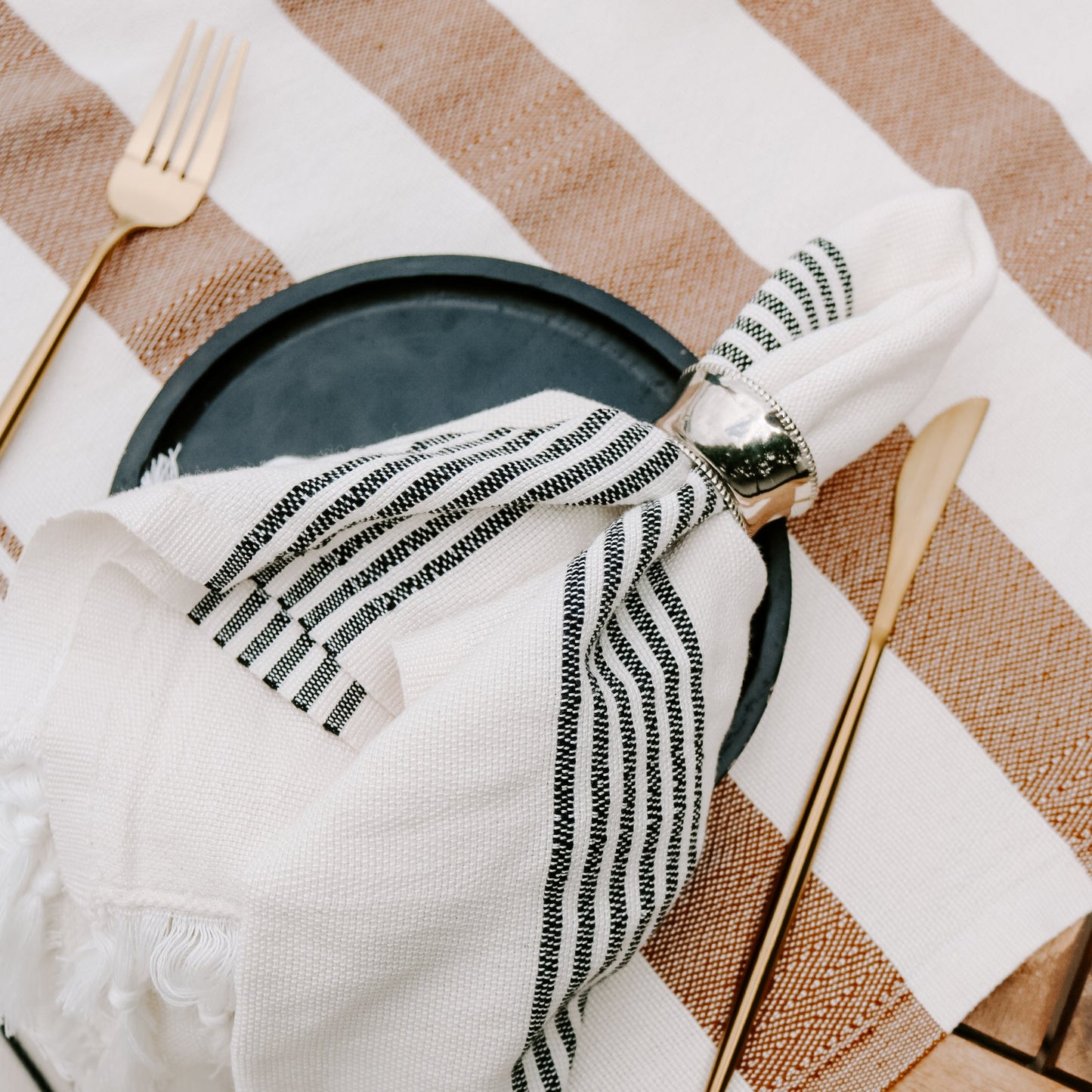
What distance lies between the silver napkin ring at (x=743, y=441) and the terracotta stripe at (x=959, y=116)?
16 centimetres

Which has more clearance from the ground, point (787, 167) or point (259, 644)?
point (787, 167)

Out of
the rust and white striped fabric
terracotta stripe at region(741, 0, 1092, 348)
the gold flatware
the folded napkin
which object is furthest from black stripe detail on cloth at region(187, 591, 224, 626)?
terracotta stripe at region(741, 0, 1092, 348)

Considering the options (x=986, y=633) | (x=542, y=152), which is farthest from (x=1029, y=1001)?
(x=542, y=152)

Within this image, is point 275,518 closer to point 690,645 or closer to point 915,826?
point 690,645

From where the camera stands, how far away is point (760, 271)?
0.36m

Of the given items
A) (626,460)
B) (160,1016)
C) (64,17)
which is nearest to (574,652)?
(626,460)

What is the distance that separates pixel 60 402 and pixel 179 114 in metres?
0.12

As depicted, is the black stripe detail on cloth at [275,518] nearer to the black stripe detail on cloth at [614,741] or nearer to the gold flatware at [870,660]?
the black stripe detail on cloth at [614,741]

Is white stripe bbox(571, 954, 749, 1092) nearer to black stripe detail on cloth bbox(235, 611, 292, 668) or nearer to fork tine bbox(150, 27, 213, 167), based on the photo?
black stripe detail on cloth bbox(235, 611, 292, 668)

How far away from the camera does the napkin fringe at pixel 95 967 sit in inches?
9.9

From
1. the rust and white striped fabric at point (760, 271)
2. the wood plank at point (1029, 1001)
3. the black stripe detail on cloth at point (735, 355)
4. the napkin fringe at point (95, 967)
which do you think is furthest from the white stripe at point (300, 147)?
the wood plank at point (1029, 1001)

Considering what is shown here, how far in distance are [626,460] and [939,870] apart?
186mm

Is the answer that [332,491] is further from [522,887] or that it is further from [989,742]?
[989,742]

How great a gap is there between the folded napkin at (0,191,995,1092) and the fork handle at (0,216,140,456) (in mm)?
90
